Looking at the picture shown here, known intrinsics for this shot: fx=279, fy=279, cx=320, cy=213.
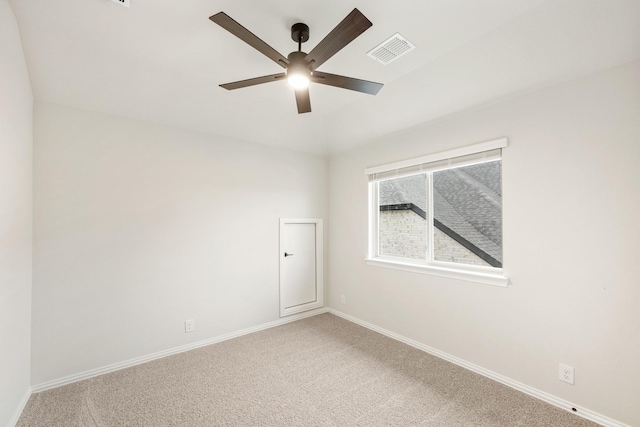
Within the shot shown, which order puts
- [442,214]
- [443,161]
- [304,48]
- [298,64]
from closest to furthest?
[298,64] → [304,48] → [443,161] → [442,214]

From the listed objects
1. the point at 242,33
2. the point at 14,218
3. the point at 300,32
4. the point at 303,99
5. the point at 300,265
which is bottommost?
the point at 300,265

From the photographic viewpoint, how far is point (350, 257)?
4070 millimetres

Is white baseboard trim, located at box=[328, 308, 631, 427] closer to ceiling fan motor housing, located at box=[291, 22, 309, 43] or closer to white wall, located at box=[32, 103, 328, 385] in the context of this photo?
white wall, located at box=[32, 103, 328, 385]

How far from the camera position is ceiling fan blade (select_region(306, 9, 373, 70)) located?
1394mm

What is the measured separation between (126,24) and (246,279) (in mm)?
2751

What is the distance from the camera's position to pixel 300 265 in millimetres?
4148

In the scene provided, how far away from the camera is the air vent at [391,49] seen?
2096mm

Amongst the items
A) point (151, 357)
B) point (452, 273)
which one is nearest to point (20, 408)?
point (151, 357)

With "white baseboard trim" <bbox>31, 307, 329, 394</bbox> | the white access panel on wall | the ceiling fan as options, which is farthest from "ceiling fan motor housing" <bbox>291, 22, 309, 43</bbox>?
"white baseboard trim" <bbox>31, 307, 329, 394</bbox>

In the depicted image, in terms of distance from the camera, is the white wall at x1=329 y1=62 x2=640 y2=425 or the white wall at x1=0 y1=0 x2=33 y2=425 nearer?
the white wall at x1=0 y1=0 x2=33 y2=425

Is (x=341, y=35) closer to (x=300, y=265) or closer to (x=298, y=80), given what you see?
(x=298, y=80)

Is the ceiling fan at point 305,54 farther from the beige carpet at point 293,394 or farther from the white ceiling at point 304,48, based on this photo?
the beige carpet at point 293,394

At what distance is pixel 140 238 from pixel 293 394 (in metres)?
2.12

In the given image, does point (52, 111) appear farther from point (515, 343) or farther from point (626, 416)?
point (626, 416)
